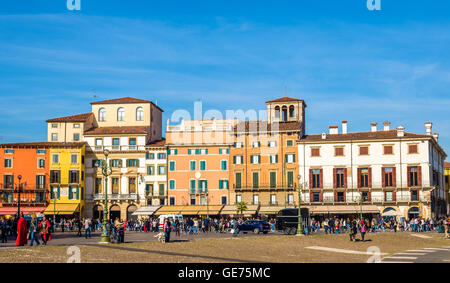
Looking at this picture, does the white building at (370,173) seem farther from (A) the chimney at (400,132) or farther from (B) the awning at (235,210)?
(B) the awning at (235,210)

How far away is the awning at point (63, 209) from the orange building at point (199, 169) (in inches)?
443

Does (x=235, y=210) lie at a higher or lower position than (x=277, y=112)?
lower

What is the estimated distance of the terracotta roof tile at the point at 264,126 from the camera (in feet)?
243

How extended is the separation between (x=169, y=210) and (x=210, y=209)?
482cm

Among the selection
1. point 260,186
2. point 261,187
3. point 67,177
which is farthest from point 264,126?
point 67,177

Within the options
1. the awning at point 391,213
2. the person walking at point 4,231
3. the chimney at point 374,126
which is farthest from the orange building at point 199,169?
the person walking at point 4,231

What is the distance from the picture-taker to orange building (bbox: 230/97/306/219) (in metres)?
73.0

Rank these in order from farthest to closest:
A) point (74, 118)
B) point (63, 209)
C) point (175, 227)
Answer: point (74, 118), point (63, 209), point (175, 227)

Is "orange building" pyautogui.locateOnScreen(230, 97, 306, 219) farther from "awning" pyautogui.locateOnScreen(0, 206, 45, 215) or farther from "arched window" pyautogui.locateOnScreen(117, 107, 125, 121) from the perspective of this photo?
"awning" pyautogui.locateOnScreen(0, 206, 45, 215)

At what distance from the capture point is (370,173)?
233ft

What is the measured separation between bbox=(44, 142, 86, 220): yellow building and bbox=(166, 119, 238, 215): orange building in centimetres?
1065

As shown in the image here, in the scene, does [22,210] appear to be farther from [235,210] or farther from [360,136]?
[360,136]
